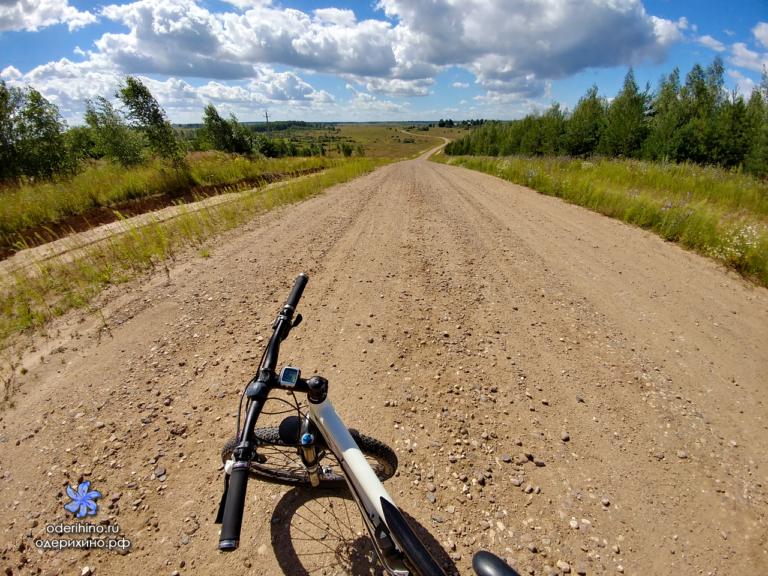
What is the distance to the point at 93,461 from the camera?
2.29 metres

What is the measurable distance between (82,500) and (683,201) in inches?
441

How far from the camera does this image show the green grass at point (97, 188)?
9531mm

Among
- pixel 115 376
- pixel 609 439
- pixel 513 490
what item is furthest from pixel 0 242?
pixel 609 439

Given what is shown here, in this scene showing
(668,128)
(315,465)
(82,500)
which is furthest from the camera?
(668,128)

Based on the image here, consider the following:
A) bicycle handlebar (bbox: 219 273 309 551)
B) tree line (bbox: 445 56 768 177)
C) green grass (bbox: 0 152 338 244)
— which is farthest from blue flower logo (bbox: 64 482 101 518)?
tree line (bbox: 445 56 768 177)

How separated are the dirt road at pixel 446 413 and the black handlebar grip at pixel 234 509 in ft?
4.09

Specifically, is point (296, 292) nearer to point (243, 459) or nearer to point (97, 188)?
point (243, 459)

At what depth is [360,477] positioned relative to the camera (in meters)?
1.36

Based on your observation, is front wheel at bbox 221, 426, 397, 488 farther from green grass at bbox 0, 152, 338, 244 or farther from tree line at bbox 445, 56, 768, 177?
tree line at bbox 445, 56, 768, 177

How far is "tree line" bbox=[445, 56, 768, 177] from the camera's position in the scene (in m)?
13.9

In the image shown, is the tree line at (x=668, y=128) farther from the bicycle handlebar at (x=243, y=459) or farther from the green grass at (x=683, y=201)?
the bicycle handlebar at (x=243, y=459)

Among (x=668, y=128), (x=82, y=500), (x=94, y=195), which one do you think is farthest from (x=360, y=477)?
(x=668, y=128)

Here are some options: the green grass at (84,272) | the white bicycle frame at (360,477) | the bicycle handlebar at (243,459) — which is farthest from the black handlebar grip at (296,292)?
the green grass at (84,272)

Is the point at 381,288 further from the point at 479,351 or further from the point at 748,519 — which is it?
the point at 748,519
